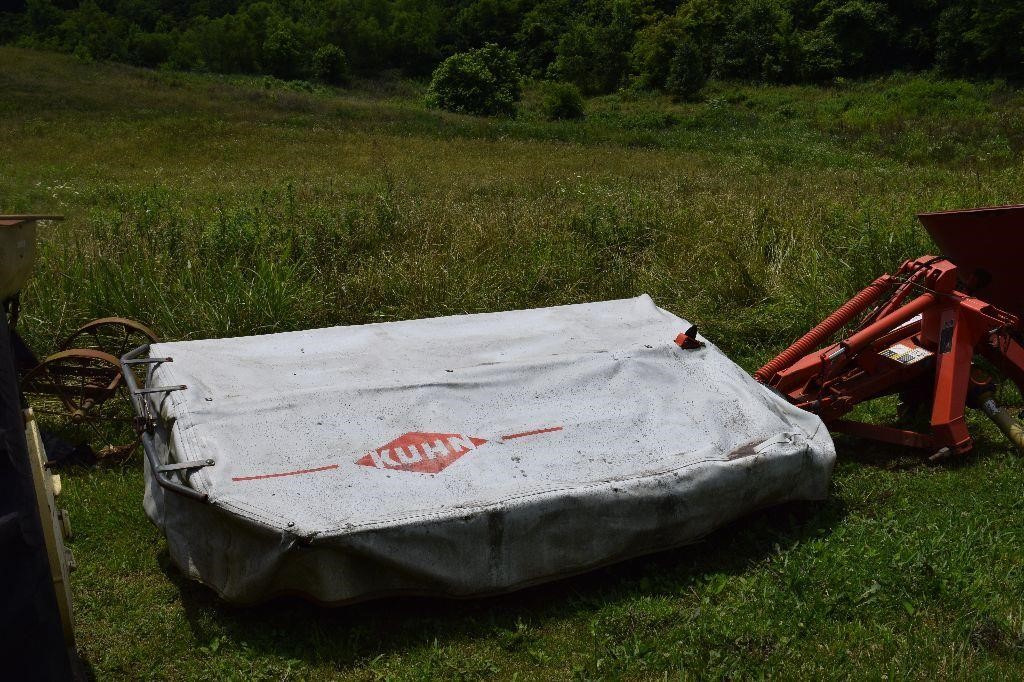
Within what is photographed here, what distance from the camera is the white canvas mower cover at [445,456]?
3.81 meters

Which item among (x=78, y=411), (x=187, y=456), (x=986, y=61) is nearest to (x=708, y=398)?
(x=187, y=456)

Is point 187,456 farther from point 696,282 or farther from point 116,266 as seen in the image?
point 696,282

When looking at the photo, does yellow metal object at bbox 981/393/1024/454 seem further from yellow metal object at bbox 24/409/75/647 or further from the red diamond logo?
yellow metal object at bbox 24/409/75/647

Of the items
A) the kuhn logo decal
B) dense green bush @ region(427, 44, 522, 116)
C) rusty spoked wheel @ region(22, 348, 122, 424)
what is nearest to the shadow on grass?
the kuhn logo decal

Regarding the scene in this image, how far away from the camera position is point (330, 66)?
207ft

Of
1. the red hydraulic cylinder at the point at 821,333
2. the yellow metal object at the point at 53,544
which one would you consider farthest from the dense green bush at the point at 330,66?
the yellow metal object at the point at 53,544

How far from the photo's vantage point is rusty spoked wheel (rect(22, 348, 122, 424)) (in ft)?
18.3

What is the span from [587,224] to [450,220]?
1382mm

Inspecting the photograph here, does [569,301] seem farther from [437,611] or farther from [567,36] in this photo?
[567,36]

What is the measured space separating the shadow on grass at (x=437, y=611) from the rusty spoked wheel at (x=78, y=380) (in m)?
1.51

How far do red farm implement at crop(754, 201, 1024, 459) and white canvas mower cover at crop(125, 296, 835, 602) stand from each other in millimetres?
611

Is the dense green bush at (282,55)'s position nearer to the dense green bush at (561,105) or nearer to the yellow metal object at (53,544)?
the dense green bush at (561,105)

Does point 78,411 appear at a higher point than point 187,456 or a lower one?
lower

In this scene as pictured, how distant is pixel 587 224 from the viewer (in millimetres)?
9609
